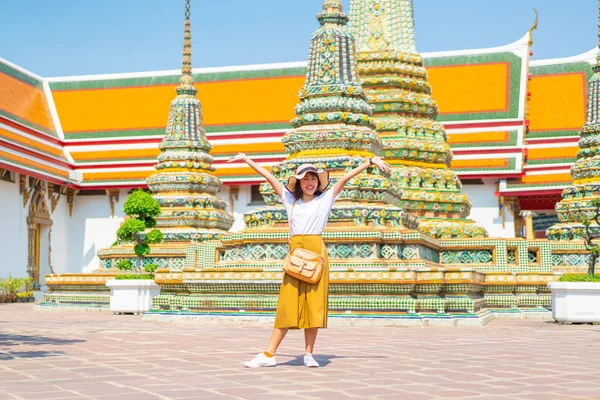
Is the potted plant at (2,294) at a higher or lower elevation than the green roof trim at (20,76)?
lower

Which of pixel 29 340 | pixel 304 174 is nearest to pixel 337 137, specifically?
pixel 29 340

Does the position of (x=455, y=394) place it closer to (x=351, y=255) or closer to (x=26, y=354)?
(x=26, y=354)

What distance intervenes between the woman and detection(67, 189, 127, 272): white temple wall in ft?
81.4

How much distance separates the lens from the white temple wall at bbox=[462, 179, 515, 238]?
2786cm

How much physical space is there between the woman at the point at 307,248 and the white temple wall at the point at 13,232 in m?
22.7

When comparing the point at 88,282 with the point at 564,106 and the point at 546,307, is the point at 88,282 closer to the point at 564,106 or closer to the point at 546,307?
the point at 546,307

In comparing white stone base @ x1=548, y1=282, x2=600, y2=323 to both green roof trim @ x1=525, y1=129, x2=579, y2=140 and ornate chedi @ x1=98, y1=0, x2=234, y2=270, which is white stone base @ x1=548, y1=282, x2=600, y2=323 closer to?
ornate chedi @ x1=98, y1=0, x2=234, y2=270

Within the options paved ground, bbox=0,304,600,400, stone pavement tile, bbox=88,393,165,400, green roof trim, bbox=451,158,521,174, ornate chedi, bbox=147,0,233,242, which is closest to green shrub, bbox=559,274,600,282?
paved ground, bbox=0,304,600,400

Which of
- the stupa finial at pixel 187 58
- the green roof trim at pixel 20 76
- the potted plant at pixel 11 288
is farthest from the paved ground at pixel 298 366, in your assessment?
the green roof trim at pixel 20 76

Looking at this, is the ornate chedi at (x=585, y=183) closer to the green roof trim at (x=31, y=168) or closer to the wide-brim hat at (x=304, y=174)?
the wide-brim hat at (x=304, y=174)

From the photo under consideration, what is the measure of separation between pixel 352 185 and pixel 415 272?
2764 millimetres

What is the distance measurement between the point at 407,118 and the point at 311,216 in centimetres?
1202

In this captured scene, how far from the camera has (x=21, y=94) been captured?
102 ft

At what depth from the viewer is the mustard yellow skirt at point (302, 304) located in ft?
21.3
